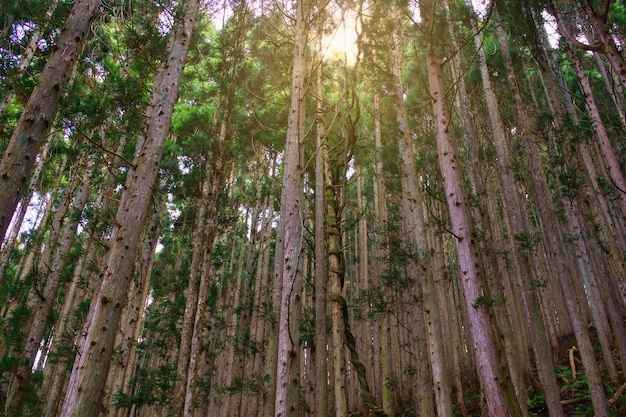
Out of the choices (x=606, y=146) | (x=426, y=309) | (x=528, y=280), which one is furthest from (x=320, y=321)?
(x=606, y=146)

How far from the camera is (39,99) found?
11.8 feet

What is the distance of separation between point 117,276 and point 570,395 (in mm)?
12940

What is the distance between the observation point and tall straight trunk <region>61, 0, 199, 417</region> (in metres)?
3.32

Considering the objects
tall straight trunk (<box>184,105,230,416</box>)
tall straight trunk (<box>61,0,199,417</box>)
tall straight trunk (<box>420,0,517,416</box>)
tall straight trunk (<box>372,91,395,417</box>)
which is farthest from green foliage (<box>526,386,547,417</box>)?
tall straight trunk (<box>61,0,199,417</box>)

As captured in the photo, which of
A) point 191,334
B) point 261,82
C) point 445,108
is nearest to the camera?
point 445,108

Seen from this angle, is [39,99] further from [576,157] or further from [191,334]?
[576,157]

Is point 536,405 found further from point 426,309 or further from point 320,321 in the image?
point 320,321

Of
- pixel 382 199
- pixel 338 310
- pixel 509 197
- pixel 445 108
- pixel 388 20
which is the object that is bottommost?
pixel 338 310

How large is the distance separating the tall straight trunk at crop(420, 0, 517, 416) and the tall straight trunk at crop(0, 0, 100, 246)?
4.06 meters

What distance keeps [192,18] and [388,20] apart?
15.2 feet

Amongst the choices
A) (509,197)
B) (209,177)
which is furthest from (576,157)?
(209,177)

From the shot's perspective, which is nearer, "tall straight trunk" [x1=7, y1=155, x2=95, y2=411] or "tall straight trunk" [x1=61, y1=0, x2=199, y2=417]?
"tall straight trunk" [x1=61, y1=0, x2=199, y2=417]

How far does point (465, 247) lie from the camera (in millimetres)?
3594

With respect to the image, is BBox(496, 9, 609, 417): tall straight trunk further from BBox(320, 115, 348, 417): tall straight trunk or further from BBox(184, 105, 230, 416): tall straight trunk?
BBox(184, 105, 230, 416): tall straight trunk
